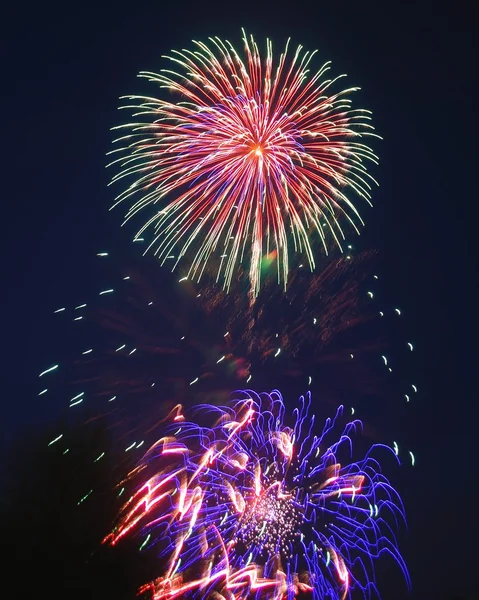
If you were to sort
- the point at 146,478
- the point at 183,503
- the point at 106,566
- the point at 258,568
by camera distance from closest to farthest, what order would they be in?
the point at 106,566
the point at 183,503
the point at 146,478
the point at 258,568

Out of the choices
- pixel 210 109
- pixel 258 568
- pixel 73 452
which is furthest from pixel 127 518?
pixel 210 109

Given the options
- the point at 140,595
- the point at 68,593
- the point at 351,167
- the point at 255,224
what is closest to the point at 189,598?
the point at 140,595

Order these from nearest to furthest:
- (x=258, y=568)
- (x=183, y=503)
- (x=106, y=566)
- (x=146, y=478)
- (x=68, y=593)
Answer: (x=68, y=593), (x=106, y=566), (x=183, y=503), (x=146, y=478), (x=258, y=568)

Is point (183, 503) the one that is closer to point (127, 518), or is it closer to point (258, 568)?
point (127, 518)

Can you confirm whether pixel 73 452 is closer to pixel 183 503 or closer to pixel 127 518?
pixel 127 518

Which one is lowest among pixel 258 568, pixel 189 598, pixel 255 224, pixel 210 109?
pixel 258 568

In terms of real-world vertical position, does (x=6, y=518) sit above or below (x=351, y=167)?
below

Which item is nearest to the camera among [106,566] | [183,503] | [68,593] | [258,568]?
[68,593]

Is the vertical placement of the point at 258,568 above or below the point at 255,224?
below

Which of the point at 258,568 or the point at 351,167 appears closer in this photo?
the point at 351,167
